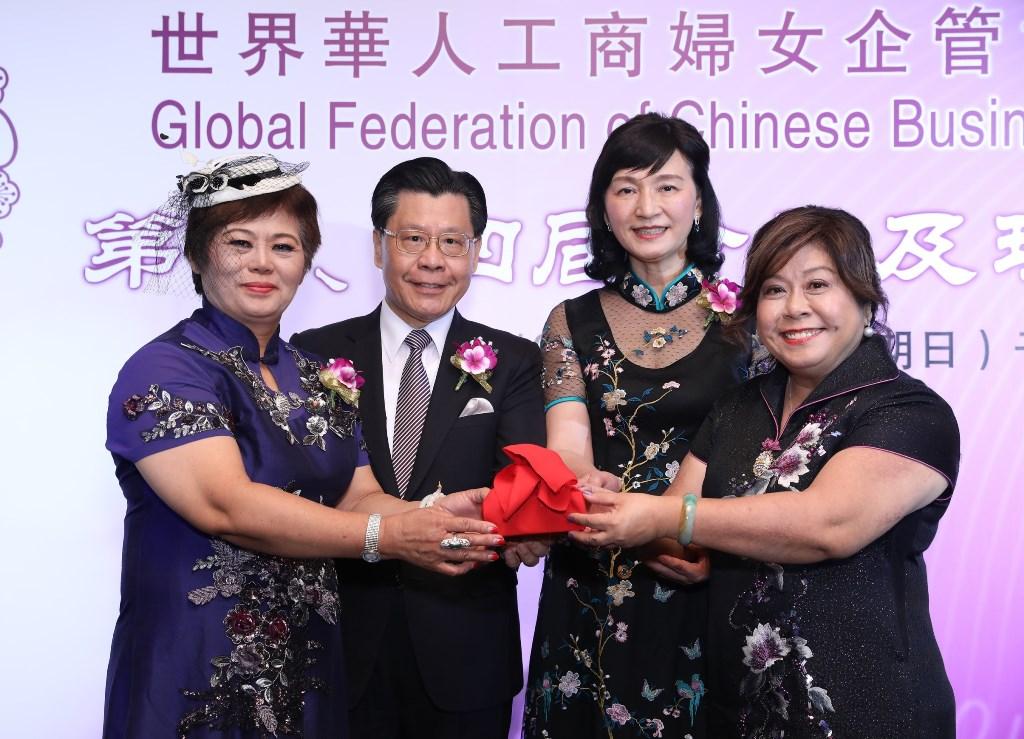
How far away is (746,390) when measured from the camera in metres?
2.32

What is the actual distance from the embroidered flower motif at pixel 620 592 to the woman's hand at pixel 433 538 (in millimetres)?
480

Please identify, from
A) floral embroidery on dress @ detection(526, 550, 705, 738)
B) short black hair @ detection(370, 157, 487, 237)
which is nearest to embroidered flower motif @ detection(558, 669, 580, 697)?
floral embroidery on dress @ detection(526, 550, 705, 738)

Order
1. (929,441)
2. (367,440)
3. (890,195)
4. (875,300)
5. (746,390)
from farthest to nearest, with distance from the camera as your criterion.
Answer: (890,195)
(367,440)
(746,390)
(875,300)
(929,441)

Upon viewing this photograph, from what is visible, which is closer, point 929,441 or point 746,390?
point 929,441

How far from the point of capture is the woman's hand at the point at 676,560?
243 centimetres

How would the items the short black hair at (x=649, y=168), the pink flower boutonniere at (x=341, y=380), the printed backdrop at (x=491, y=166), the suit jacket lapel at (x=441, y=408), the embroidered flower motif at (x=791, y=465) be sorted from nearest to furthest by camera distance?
the embroidered flower motif at (x=791, y=465), the pink flower boutonniere at (x=341, y=380), the suit jacket lapel at (x=441, y=408), the short black hair at (x=649, y=168), the printed backdrop at (x=491, y=166)

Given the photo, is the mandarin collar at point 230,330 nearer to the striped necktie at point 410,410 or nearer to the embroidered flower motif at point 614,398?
the striped necktie at point 410,410

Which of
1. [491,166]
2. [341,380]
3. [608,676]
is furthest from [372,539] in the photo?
[491,166]

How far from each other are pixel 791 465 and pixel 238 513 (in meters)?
1.08

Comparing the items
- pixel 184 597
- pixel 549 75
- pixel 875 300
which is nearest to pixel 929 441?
pixel 875 300

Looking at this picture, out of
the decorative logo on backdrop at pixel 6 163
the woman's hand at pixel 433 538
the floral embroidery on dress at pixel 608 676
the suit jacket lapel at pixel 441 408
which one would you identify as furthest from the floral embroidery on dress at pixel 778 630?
the decorative logo on backdrop at pixel 6 163

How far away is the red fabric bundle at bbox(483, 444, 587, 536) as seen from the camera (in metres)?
2.19

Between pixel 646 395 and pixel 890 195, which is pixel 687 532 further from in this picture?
pixel 890 195

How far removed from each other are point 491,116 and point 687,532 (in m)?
2.14
